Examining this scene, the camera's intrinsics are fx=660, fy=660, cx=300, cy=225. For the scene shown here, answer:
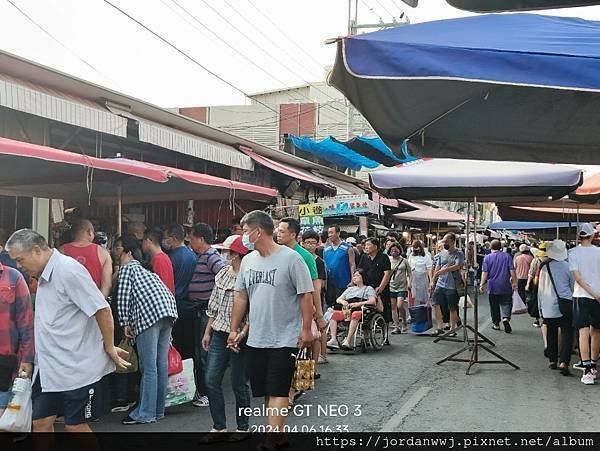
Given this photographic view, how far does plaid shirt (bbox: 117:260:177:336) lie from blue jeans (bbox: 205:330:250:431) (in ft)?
2.29

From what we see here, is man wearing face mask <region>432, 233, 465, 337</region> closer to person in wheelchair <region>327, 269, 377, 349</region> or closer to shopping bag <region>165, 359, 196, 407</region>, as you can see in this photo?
person in wheelchair <region>327, 269, 377, 349</region>

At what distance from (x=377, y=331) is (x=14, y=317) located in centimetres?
673

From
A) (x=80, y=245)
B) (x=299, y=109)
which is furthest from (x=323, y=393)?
(x=299, y=109)

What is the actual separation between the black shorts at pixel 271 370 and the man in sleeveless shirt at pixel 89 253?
1830mm

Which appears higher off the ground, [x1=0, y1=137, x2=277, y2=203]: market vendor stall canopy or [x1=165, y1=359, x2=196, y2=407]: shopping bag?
[x1=0, y1=137, x2=277, y2=203]: market vendor stall canopy

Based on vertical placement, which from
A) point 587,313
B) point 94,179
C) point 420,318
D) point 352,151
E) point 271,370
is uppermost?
point 352,151

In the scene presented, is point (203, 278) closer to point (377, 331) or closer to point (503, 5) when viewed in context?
point (503, 5)

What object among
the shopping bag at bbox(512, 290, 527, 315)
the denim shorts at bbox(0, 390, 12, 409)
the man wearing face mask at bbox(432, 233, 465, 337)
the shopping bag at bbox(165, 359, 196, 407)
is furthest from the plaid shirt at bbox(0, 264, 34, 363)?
the shopping bag at bbox(512, 290, 527, 315)

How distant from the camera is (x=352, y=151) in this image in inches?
699

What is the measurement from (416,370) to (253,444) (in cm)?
373

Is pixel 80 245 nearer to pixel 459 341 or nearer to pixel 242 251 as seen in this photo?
pixel 242 251

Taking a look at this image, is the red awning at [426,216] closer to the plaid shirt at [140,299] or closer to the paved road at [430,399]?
the paved road at [430,399]

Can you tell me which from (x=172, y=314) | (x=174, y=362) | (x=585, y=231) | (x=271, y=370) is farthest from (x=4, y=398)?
(x=585, y=231)

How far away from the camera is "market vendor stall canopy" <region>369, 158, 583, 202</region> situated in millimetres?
7668
